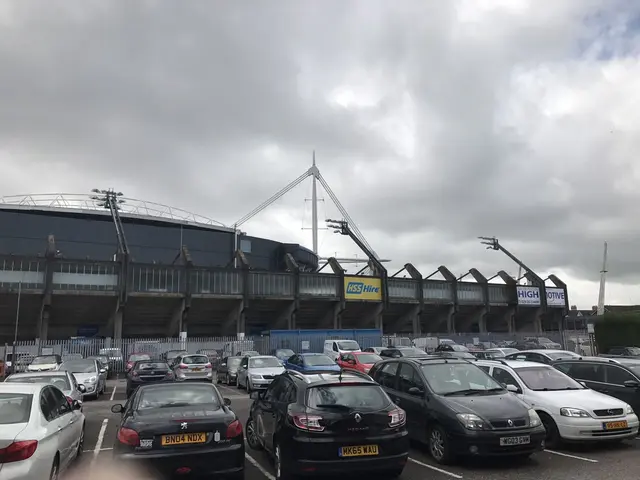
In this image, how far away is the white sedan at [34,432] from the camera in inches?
210

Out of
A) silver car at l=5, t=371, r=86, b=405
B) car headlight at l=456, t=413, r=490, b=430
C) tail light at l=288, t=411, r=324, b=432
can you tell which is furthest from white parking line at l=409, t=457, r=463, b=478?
silver car at l=5, t=371, r=86, b=405

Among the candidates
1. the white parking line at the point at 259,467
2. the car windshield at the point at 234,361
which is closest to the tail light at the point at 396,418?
the white parking line at the point at 259,467

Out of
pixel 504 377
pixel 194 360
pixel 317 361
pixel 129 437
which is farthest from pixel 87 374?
pixel 504 377

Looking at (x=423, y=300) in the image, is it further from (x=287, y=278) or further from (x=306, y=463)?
(x=306, y=463)

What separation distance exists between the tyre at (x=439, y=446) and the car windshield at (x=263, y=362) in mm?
12189

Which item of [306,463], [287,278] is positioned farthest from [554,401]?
[287,278]

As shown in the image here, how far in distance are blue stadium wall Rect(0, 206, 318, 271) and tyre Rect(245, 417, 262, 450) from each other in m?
54.7

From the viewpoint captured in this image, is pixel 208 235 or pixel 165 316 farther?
pixel 208 235

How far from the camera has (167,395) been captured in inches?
297

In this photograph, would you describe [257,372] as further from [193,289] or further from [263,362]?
[193,289]

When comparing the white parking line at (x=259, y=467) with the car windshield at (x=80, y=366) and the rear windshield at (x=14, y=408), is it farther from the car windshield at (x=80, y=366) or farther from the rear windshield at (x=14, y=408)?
the car windshield at (x=80, y=366)

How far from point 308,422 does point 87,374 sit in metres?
15.6

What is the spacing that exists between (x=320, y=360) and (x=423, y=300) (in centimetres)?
4570

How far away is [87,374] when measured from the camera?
A: 19.4m
